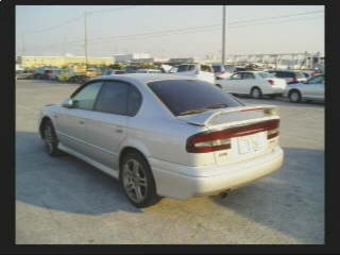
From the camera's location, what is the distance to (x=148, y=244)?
3293 millimetres

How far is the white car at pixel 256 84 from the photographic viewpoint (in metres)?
17.2

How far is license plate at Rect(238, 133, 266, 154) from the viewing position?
3.71 m

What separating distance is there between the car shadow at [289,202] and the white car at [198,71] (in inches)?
598

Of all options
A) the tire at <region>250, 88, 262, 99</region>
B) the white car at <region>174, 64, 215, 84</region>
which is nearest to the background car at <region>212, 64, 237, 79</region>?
the white car at <region>174, 64, 215, 84</region>

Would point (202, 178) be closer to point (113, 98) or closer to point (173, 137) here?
point (173, 137)

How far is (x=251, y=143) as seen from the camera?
12.6ft

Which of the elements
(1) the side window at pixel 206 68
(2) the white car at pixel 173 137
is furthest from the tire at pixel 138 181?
(1) the side window at pixel 206 68

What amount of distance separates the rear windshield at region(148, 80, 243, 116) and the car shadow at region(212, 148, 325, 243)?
1.17m

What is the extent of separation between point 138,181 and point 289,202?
1.80m

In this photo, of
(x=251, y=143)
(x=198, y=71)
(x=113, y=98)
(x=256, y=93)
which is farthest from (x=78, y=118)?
(x=198, y=71)

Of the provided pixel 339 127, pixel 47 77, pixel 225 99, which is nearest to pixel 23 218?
pixel 225 99

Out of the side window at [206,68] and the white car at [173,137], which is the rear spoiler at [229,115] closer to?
the white car at [173,137]

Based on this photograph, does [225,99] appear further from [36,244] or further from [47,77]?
[47,77]

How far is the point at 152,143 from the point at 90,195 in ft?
4.15
